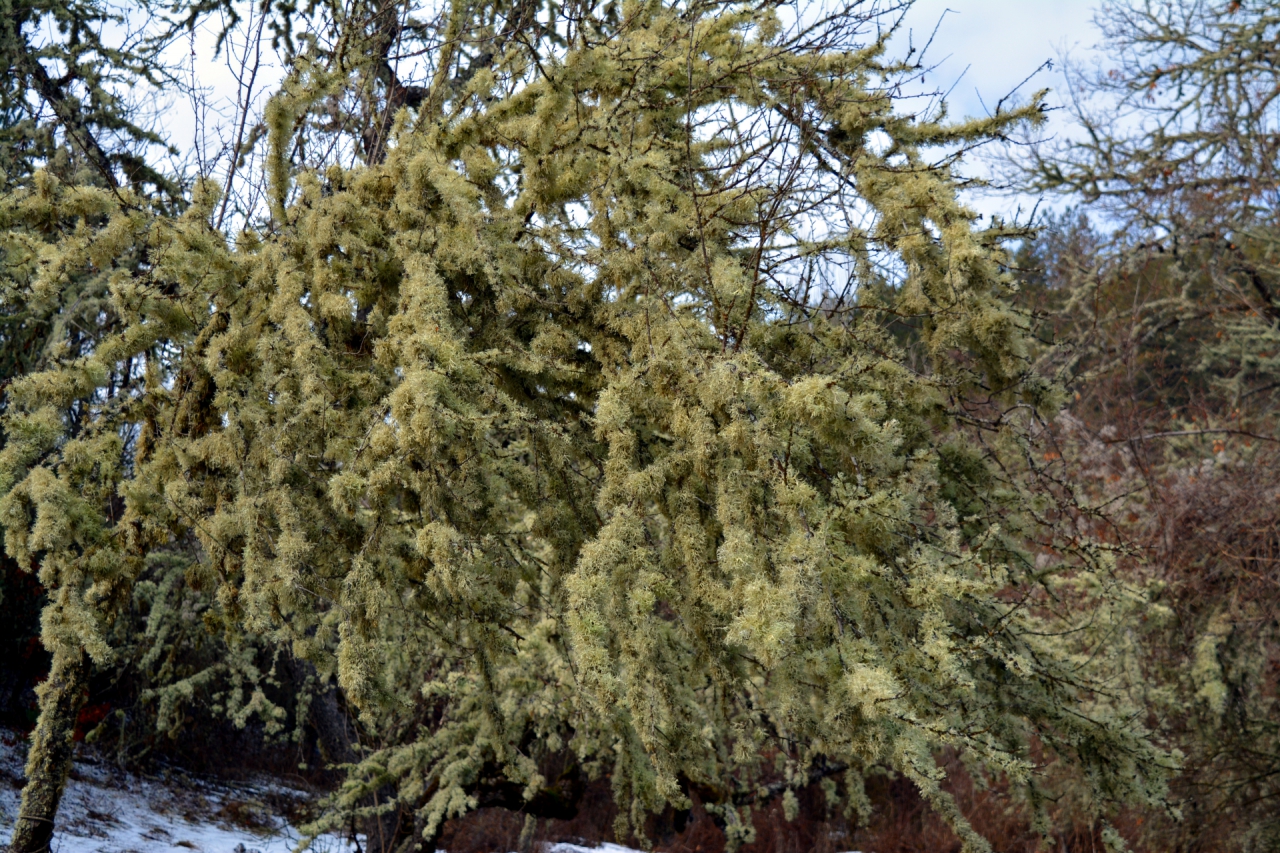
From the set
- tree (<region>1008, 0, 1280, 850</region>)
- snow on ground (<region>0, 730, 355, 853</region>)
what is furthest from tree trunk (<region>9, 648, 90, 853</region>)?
tree (<region>1008, 0, 1280, 850</region>)

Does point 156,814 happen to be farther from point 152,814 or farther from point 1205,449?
point 1205,449

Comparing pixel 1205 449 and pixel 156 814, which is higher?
pixel 1205 449

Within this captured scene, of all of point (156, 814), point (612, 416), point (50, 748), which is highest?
point (612, 416)

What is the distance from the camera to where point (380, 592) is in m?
2.62

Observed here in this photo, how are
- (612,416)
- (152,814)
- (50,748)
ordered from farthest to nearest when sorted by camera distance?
(152,814) → (50,748) → (612,416)

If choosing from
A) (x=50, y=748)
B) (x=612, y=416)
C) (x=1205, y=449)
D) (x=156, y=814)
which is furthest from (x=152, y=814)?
(x=1205, y=449)

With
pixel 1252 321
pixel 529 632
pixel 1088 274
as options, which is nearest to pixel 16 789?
pixel 529 632

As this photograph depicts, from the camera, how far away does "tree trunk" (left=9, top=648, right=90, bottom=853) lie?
3609 mm

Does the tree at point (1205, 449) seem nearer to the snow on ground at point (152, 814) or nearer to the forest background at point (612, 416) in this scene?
the forest background at point (612, 416)

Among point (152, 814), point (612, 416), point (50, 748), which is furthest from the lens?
point (152, 814)

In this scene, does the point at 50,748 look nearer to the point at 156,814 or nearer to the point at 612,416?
the point at 612,416

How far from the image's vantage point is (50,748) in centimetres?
376

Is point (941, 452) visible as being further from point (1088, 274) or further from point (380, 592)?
point (1088, 274)

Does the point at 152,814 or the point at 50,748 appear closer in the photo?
the point at 50,748
